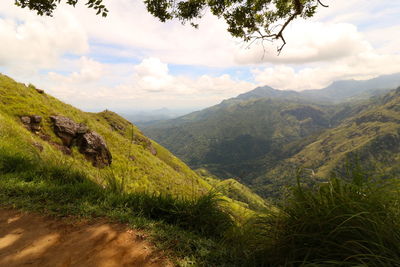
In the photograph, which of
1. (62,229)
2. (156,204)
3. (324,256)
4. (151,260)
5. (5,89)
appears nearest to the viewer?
(324,256)

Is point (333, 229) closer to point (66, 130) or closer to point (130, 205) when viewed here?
point (130, 205)

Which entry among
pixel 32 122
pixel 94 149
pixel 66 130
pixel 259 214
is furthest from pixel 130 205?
pixel 66 130

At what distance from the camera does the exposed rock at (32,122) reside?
53.4ft

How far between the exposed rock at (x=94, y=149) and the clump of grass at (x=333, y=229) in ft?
63.3

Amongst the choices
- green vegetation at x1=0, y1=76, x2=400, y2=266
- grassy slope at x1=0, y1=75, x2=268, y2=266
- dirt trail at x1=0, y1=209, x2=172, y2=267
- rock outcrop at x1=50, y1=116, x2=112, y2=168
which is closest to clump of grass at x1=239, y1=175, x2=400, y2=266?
green vegetation at x1=0, y1=76, x2=400, y2=266

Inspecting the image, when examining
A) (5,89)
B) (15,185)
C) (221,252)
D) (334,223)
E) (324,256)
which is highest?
(5,89)

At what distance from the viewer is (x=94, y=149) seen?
1955 cm

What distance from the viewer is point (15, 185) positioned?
5465mm

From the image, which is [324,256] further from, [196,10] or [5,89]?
[5,89]

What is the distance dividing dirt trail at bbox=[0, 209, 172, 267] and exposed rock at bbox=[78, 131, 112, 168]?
1578 cm

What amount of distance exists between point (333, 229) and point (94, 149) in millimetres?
20932

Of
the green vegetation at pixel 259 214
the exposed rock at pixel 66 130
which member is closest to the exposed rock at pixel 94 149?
the exposed rock at pixel 66 130

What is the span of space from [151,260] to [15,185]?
4.94 meters

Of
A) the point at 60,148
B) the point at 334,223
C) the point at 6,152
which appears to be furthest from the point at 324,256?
the point at 60,148
